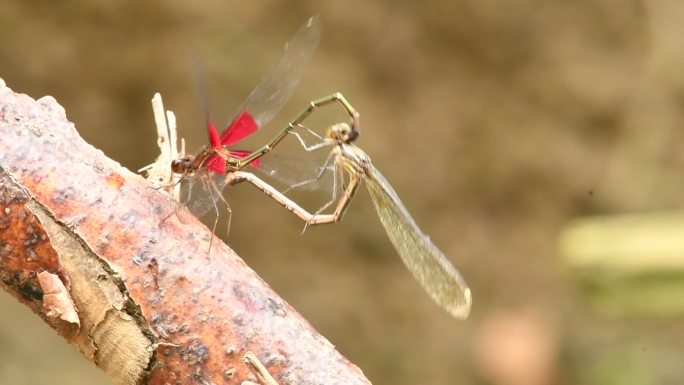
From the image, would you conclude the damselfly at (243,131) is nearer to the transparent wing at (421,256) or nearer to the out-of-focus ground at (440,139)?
the transparent wing at (421,256)

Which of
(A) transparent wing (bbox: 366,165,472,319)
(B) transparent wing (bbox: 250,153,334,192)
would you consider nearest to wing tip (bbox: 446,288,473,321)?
(A) transparent wing (bbox: 366,165,472,319)

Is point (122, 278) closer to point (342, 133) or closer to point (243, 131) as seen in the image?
point (243, 131)

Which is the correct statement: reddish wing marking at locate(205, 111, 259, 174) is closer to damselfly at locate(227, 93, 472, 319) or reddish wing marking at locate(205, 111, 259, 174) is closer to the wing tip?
damselfly at locate(227, 93, 472, 319)

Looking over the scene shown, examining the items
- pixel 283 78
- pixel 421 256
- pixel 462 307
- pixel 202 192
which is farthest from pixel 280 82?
pixel 462 307

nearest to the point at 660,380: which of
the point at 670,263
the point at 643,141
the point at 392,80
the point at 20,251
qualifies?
the point at 670,263

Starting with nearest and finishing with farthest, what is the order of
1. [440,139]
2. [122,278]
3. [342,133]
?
1. [122,278]
2. [342,133]
3. [440,139]

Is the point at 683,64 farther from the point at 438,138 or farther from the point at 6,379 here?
the point at 6,379
